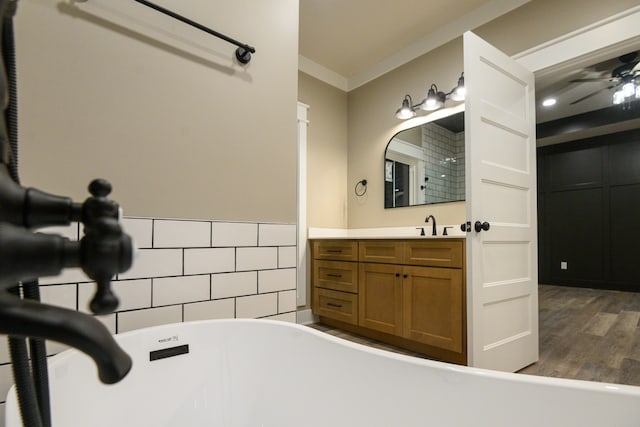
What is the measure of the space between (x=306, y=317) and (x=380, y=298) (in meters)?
0.89

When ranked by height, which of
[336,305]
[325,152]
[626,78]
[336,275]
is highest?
[626,78]

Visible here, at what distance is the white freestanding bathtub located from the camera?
24.2 inches

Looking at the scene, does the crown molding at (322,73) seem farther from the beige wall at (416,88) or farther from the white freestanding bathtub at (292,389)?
the white freestanding bathtub at (292,389)

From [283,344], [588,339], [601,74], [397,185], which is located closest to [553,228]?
[601,74]

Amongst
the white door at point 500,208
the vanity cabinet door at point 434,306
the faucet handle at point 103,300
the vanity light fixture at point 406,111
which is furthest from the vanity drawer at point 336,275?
the faucet handle at point 103,300

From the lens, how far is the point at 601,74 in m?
3.34

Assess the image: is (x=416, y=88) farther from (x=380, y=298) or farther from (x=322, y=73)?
(x=380, y=298)

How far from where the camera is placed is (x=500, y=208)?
76.9 inches

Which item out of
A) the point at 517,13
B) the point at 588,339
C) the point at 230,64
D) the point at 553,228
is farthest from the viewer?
the point at 553,228

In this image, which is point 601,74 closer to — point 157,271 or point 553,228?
point 553,228

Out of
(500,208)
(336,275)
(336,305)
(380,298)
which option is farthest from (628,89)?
(336,305)

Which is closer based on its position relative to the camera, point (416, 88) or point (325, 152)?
point (416, 88)

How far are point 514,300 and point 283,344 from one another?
1705mm

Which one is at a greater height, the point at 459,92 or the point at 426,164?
the point at 459,92
